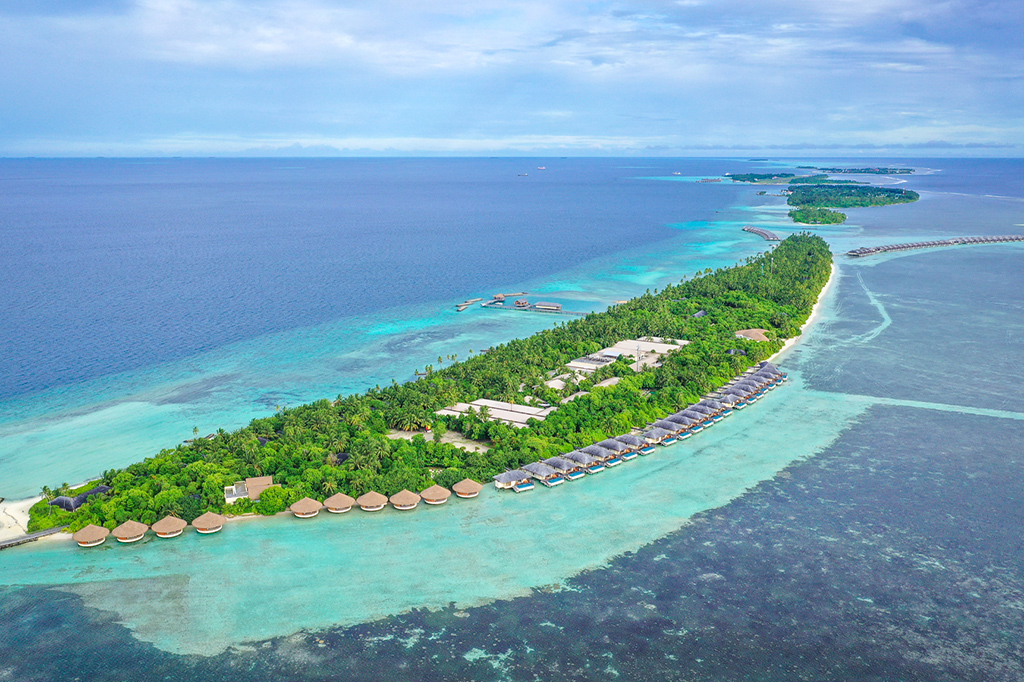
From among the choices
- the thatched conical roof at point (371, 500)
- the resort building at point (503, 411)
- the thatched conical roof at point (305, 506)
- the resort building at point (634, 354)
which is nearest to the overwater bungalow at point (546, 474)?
the resort building at point (503, 411)

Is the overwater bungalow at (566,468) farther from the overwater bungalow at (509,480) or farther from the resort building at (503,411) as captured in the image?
the resort building at (503,411)

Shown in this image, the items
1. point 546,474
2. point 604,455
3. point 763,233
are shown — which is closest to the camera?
point 546,474

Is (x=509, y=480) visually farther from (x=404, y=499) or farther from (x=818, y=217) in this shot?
(x=818, y=217)

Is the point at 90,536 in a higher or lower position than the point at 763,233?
lower

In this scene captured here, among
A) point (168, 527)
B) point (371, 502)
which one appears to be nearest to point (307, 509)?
point (371, 502)

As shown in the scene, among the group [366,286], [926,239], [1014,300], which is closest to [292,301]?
[366,286]

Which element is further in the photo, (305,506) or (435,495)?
(435,495)
